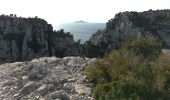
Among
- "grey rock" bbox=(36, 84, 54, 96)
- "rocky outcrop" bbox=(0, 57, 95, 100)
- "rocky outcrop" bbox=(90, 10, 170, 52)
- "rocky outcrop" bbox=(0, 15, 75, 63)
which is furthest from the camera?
"rocky outcrop" bbox=(90, 10, 170, 52)

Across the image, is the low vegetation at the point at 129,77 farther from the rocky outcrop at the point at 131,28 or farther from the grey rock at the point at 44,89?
the rocky outcrop at the point at 131,28

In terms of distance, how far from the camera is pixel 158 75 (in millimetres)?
18203

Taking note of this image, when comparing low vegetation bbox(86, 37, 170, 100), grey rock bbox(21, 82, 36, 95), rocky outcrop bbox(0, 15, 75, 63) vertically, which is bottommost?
rocky outcrop bbox(0, 15, 75, 63)

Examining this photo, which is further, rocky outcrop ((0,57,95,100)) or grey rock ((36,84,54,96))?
grey rock ((36,84,54,96))

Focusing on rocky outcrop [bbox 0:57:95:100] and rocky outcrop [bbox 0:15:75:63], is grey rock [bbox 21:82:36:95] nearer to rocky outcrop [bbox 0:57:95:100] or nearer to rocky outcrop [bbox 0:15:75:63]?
rocky outcrop [bbox 0:57:95:100]

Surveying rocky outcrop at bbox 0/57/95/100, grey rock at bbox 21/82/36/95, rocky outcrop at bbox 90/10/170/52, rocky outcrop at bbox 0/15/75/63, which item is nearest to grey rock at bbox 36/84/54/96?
rocky outcrop at bbox 0/57/95/100

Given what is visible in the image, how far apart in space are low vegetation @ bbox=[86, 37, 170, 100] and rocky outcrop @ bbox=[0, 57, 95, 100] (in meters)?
0.72

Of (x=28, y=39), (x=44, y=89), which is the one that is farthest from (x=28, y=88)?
(x=28, y=39)

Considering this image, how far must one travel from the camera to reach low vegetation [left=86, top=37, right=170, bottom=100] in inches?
640

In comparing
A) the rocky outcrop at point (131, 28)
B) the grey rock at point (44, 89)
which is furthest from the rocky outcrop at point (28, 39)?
the grey rock at point (44, 89)

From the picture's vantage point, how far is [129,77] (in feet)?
57.4

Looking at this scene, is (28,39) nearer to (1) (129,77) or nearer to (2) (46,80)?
(2) (46,80)

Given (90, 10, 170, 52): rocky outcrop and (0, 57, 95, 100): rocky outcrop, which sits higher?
(0, 57, 95, 100): rocky outcrop

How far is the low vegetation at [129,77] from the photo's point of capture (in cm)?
1625
